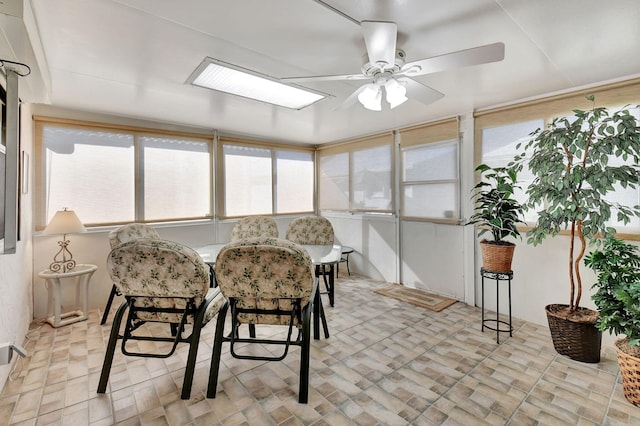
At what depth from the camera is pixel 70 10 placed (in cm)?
158

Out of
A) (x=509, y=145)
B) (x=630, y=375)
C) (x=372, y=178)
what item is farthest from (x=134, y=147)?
(x=630, y=375)

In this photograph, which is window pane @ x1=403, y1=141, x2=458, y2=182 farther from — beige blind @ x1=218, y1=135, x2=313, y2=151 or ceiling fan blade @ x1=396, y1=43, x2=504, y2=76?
ceiling fan blade @ x1=396, y1=43, x2=504, y2=76

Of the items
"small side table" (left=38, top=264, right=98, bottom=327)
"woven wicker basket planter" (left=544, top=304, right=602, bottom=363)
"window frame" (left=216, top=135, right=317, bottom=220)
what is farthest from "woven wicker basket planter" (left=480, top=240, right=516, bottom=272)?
"small side table" (left=38, top=264, right=98, bottom=327)

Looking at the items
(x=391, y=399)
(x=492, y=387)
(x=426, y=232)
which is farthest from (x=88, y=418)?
(x=426, y=232)

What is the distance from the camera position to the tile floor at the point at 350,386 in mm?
1780

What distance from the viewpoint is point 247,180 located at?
4.92 meters

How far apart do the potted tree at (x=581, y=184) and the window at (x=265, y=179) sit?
3.78 metres

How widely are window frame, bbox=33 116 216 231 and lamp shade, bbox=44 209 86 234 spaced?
43 cm

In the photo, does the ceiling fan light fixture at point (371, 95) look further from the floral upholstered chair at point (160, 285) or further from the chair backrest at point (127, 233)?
the chair backrest at point (127, 233)

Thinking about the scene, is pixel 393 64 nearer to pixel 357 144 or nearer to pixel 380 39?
pixel 380 39

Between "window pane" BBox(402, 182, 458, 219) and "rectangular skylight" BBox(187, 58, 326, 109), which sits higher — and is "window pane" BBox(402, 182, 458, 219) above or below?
below

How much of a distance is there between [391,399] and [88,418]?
1844 millimetres

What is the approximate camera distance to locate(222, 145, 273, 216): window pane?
469 centimetres

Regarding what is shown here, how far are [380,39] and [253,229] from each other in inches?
115
